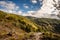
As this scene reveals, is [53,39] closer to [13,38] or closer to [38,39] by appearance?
[38,39]

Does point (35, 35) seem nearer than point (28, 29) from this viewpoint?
Yes

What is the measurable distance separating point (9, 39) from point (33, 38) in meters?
6.01

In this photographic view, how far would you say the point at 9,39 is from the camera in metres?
38.6

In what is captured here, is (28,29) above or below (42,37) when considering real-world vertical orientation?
below

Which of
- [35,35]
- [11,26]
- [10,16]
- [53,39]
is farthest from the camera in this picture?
[10,16]

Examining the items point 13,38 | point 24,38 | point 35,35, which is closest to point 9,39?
point 13,38

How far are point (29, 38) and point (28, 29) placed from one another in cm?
3260

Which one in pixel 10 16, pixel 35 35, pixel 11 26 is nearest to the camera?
pixel 35 35

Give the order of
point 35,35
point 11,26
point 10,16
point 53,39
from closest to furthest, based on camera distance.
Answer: point 53,39 < point 35,35 < point 11,26 < point 10,16

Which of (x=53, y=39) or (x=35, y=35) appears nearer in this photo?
(x=53, y=39)

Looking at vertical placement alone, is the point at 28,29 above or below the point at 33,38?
below

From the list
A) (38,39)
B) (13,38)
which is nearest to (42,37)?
(38,39)

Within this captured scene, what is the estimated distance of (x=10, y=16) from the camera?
274 feet

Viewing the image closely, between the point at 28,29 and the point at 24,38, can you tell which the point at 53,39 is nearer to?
the point at 24,38
